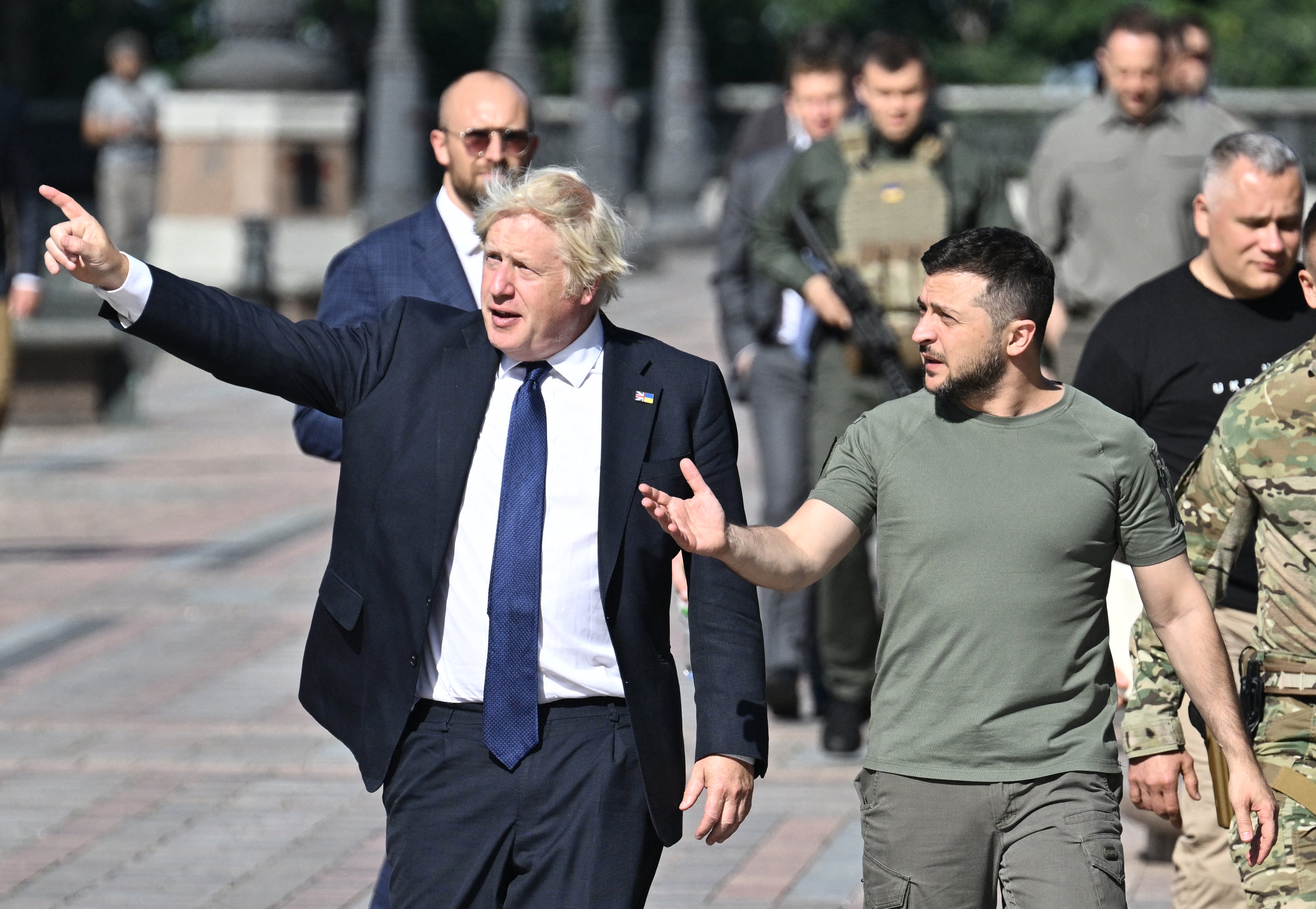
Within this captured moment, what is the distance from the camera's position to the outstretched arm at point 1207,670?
12.7 ft

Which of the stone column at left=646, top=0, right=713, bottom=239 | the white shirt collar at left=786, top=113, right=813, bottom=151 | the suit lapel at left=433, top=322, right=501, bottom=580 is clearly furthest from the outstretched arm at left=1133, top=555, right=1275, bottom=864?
the stone column at left=646, top=0, right=713, bottom=239

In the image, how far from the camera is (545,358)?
12.9ft

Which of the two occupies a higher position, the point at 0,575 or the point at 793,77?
the point at 793,77

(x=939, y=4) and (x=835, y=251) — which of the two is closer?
(x=835, y=251)

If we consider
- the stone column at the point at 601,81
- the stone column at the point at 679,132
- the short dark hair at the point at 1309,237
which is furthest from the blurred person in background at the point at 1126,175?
the stone column at the point at 679,132

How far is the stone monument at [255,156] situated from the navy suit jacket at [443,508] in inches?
705

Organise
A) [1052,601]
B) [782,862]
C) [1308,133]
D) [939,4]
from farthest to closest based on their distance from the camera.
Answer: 1. [939,4]
2. [1308,133]
3. [782,862]
4. [1052,601]

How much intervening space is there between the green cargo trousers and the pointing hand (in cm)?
388

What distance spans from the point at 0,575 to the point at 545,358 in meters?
7.42

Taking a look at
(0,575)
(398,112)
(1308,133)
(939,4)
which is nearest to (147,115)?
(398,112)

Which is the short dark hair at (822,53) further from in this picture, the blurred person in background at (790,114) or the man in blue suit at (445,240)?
the man in blue suit at (445,240)

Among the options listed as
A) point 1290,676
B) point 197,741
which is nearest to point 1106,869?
point 1290,676

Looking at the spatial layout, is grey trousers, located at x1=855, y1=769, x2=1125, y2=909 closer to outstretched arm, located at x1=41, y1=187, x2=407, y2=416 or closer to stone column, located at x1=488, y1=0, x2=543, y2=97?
outstretched arm, located at x1=41, y1=187, x2=407, y2=416

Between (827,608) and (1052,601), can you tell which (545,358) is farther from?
(827,608)
